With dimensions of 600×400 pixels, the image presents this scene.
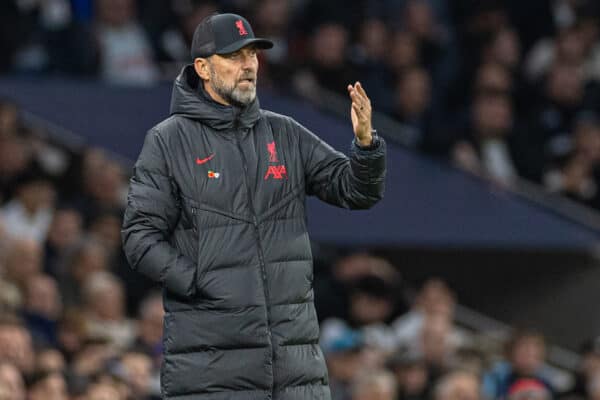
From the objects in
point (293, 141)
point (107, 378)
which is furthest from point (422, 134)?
point (293, 141)

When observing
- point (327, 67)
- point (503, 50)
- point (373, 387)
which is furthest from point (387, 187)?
point (373, 387)

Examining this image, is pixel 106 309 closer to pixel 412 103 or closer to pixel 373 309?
pixel 373 309

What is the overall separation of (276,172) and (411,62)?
7399 millimetres

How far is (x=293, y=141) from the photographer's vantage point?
4.90 metres

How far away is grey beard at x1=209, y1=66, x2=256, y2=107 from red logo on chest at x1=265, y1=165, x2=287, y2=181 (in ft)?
0.71

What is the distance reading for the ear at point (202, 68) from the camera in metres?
4.78

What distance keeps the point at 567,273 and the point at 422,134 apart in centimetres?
144

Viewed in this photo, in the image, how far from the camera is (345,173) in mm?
4785

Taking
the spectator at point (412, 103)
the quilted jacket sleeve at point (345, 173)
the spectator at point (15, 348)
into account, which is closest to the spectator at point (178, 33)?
the spectator at point (412, 103)

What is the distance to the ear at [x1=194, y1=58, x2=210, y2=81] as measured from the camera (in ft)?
15.7

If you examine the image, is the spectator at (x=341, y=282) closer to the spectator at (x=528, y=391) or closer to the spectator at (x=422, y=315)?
the spectator at (x=422, y=315)

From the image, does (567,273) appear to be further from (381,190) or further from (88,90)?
(381,190)

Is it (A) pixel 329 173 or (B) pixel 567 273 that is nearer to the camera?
(A) pixel 329 173

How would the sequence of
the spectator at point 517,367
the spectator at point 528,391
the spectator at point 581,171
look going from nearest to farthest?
1. the spectator at point 528,391
2. the spectator at point 517,367
3. the spectator at point 581,171
